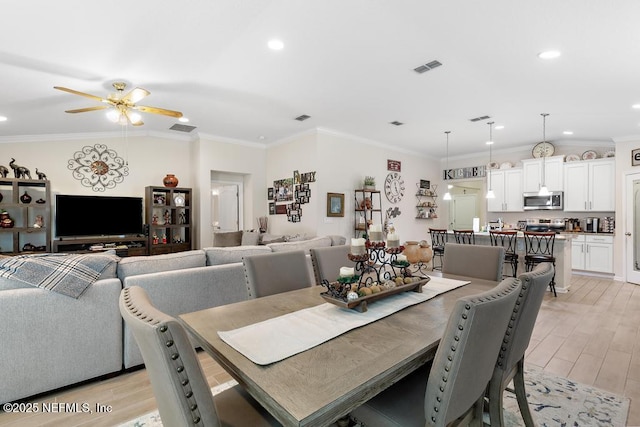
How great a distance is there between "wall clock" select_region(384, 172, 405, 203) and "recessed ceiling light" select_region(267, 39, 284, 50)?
4487 mm

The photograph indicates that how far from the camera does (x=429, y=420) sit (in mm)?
1072

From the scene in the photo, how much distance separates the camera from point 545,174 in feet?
21.7

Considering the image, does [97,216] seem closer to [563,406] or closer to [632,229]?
[563,406]

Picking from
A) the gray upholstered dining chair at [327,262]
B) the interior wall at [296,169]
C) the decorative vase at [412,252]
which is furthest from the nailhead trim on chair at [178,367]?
the interior wall at [296,169]

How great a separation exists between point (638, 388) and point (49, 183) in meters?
7.15

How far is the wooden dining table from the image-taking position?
34.7 inches

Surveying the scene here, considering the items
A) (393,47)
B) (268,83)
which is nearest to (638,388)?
(393,47)

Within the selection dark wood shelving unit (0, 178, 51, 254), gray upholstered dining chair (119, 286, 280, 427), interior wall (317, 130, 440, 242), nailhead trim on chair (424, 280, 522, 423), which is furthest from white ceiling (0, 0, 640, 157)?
gray upholstered dining chair (119, 286, 280, 427)

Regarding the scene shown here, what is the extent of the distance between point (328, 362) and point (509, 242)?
5.28 meters

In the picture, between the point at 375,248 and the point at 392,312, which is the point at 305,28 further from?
the point at 392,312

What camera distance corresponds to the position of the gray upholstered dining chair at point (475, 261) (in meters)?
2.39

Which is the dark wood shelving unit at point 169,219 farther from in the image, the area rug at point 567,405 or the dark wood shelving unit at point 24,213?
the area rug at point 567,405

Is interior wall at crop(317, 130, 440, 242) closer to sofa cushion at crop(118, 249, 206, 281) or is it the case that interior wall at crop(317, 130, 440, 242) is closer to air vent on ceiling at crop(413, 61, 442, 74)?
air vent on ceiling at crop(413, 61, 442, 74)

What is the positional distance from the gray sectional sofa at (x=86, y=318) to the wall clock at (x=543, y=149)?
22.5 ft
